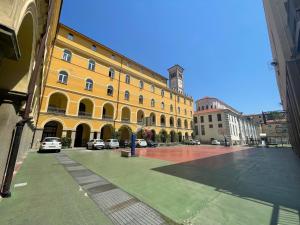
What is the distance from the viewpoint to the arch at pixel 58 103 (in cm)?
1914

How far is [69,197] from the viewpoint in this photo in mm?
4000

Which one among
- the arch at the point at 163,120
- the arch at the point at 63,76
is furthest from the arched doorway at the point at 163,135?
the arch at the point at 63,76

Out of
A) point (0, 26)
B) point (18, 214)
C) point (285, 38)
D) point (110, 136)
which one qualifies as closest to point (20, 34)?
point (0, 26)

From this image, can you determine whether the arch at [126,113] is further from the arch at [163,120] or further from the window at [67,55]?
the window at [67,55]

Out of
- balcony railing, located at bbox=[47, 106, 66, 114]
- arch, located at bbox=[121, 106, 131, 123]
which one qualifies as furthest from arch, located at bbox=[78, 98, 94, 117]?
arch, located at bbox=[121, 106, 131, 123]

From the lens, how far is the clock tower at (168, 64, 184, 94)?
46956 millimetres

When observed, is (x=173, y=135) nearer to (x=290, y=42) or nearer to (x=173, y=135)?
(x=173, y=135)

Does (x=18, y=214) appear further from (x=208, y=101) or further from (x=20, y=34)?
(x=208, y=101)

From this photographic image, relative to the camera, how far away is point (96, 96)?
77.1 ft

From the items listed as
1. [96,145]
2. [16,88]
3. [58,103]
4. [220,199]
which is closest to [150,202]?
[220,199]

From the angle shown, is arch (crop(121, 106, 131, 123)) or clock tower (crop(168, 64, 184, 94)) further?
clock tower (crop(168, 64, 184, 94))

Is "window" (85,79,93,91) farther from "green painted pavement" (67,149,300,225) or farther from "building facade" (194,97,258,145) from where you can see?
"building facade" (194,97,258,145)

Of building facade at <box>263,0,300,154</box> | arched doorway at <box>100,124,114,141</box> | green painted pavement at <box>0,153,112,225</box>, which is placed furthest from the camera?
arched doorway at <box>100,124,114,141</box>

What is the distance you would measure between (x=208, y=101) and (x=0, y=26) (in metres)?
57.3
